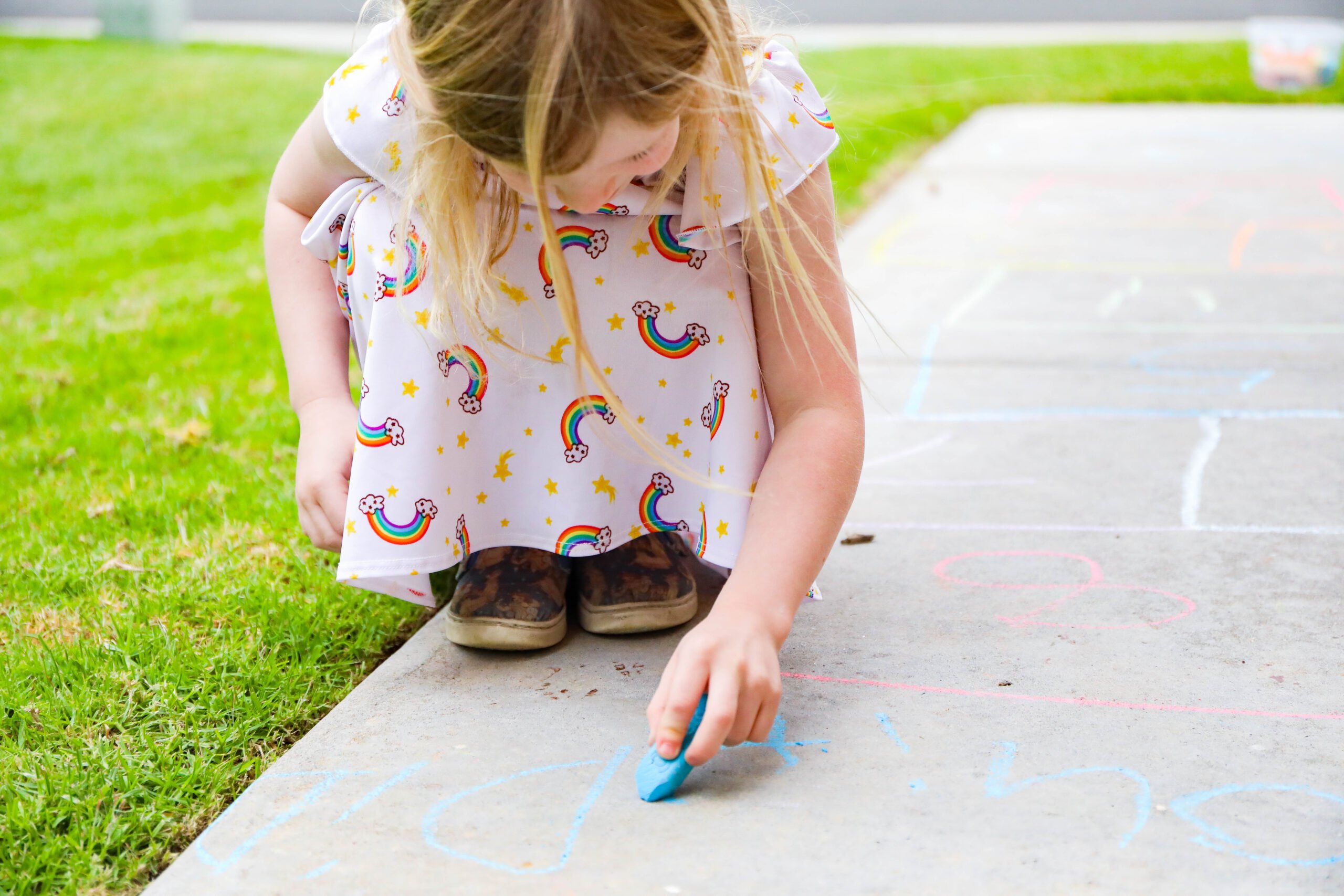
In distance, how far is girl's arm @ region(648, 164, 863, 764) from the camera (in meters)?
1.19

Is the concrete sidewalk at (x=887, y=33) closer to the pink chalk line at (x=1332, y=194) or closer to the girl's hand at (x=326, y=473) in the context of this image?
the pink chalk line at (x=1332, y=194)

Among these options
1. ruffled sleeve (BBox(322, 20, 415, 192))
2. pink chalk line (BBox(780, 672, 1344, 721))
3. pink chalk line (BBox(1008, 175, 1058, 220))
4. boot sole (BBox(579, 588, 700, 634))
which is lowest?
pink chalk line (BBox(1008, 175, 1058, 220))

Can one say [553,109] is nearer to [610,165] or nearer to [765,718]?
[610,165]

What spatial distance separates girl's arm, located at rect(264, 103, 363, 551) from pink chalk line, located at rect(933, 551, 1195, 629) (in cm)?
80

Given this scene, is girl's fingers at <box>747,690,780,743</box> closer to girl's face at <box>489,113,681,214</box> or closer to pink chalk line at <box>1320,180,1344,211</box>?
girl's face at <box>489,113,681,214</box>

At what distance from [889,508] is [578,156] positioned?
1.00m

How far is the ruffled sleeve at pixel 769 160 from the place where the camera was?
139cm

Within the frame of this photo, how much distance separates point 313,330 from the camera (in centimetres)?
164

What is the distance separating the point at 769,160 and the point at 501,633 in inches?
24.4

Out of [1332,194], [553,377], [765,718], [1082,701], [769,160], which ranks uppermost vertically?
[769,160]

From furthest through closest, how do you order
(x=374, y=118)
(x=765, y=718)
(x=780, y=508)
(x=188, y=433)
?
(x=188, y=433) < (x=374, y=118) < (x=780, y=508) < (x=765, y=718)

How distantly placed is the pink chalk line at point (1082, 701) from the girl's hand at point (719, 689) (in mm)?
236

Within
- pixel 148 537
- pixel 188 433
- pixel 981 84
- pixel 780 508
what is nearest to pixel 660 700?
pixel 780 508

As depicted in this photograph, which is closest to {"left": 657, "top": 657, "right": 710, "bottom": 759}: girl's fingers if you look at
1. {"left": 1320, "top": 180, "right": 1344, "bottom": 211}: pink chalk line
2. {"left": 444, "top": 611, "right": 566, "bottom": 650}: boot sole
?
{"left": 444, "top": 611, "right": 566, "bottom": 650}: boot sole
